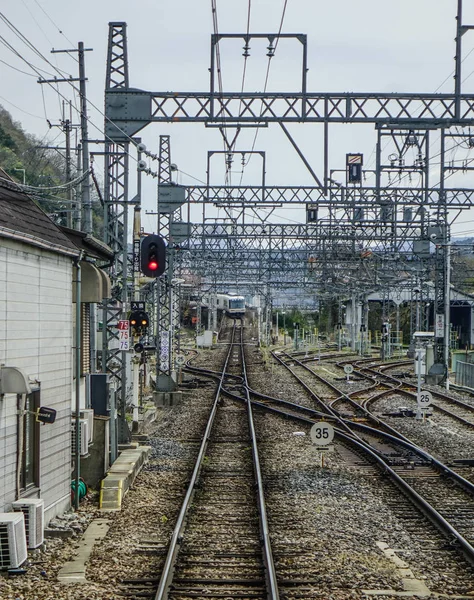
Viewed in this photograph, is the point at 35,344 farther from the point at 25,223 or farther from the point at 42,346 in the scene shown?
the point at 25,223

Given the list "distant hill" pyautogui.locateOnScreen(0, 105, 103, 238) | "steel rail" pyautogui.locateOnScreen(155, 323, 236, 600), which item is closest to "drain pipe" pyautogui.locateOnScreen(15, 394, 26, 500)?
"steel rail" pyautogui.locateOnScreen(155, 323, 236, 600)

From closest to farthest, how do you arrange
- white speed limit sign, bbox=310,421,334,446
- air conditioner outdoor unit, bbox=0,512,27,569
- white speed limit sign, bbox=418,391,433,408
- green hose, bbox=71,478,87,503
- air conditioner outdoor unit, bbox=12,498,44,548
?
air conditioner outdoor unit, bbox=0,512,27,569, air conditioner outdoor unit, bbox=12,498,44,548, green hose, bbox=71,478,87,503, white speed limit sign, bbox=310,421,334,446, white speed limit sign, bbox=418,391,433,408

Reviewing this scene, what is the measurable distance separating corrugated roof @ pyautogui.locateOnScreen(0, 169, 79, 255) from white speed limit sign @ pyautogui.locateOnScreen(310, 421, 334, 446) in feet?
17.0

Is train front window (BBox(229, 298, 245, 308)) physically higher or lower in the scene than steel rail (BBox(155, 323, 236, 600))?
higher

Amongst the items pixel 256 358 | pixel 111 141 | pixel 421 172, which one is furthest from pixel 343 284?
pixel 111 141

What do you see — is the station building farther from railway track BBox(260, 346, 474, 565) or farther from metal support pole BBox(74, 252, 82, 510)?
railway track BBox(260, 346, 474, 565)

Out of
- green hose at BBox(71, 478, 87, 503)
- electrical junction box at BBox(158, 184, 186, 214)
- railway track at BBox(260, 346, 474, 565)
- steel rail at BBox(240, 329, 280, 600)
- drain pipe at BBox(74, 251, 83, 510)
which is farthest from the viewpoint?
electrical junction box at BBox(158, 184, 186, 214)

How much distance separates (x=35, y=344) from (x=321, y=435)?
5.82 metres

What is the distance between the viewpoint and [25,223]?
29.6 ft

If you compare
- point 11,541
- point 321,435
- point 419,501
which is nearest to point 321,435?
point 321,435

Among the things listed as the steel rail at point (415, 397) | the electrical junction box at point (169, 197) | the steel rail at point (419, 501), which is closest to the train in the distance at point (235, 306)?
the steel rail at point (415, 397)

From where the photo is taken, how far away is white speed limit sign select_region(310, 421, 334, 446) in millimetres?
13273

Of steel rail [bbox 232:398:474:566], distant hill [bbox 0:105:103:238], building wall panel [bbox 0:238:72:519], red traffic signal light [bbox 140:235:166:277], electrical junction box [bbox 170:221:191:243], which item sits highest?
distant hill [bbox 0:105:103:238]

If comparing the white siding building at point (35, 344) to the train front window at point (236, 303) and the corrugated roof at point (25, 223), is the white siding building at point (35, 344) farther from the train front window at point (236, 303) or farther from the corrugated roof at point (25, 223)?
the train front window at point (236, 303)
